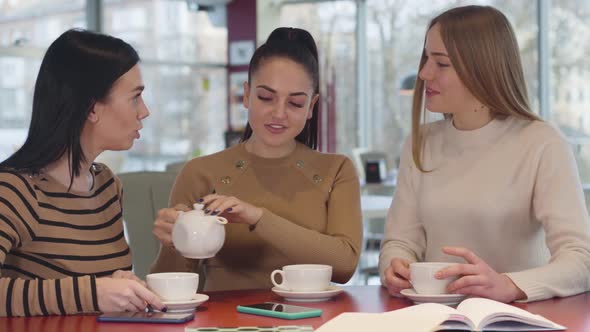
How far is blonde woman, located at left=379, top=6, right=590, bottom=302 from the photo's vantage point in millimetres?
2141

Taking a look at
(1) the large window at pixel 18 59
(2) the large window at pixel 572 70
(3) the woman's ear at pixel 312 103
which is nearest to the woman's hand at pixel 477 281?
(3) the woman's ear at pixel 312 103

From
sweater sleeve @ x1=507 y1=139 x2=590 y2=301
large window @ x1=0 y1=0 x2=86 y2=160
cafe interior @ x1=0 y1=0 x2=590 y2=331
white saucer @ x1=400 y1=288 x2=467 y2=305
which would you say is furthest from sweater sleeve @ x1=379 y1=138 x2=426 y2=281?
large window @ x1=0 y1=0 x2=86 y2=160

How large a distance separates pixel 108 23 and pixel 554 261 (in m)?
7.86

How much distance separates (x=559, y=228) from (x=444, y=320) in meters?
0.70

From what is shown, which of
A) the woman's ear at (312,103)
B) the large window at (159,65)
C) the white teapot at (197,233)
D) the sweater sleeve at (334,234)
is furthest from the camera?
the large window at (159,65)

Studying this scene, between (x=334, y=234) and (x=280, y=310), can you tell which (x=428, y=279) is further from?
(x=334, y=234)

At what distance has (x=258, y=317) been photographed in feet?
5.41

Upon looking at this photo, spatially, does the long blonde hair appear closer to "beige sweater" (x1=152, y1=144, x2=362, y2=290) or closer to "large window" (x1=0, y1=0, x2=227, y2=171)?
"beige sweater" (x1=152, y1=144, x2=362, y2=290)

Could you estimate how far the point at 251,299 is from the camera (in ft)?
6.10

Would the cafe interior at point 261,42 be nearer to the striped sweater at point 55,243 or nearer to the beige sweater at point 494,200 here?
the beige sweater at point 494,200

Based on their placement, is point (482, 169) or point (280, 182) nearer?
point (482, 169)

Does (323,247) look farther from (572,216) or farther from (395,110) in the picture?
(395,110)

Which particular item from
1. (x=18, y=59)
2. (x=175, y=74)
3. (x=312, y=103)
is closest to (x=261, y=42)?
(x=175, y=74)

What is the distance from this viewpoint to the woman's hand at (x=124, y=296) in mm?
→ 1636
